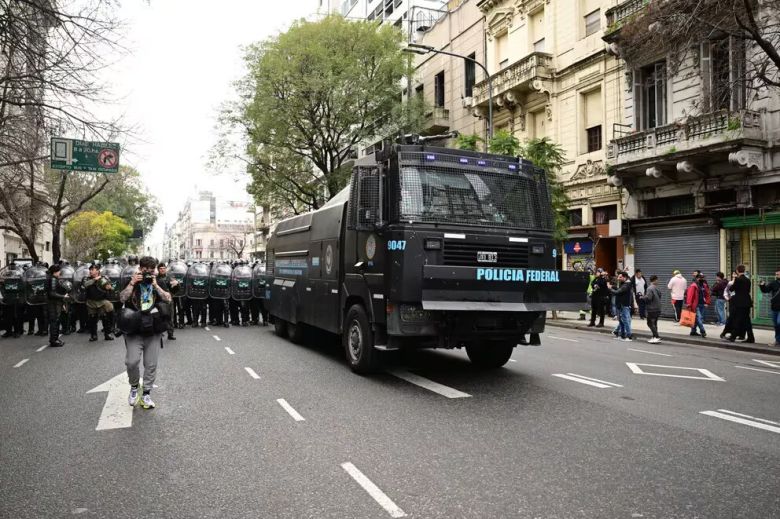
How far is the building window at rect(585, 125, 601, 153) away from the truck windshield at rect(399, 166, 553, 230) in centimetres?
1676

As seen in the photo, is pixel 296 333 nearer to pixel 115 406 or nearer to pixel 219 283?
pixel 219 283

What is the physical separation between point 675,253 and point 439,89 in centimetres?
1924

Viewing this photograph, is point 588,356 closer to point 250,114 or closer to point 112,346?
point 112,346

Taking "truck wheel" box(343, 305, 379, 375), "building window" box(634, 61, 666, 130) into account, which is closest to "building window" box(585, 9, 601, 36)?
"building window" box(634, 61, 666, 130)

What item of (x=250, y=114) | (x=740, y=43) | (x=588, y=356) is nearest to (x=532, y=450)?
(x=588, y=356)

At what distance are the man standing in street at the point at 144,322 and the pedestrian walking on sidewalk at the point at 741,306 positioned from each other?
1337cm

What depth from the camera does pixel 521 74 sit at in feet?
88.9

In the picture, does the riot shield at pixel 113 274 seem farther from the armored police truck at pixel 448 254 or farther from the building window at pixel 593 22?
the building window at pixel 593 22

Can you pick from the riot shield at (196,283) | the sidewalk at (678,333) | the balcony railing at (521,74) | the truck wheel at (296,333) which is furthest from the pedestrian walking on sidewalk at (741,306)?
the riot shield at (196,283)

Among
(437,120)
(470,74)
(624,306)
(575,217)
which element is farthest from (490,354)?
(437,120)

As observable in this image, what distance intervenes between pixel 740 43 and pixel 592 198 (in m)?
8.20

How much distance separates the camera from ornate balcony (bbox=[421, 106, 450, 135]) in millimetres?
34062

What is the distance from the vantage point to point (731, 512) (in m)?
4.11

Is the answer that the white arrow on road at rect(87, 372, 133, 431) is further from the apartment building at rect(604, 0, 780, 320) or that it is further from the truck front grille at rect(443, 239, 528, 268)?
the apartment building at rect(604, 0, 780, 320)
